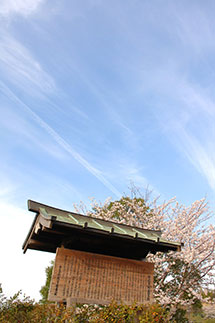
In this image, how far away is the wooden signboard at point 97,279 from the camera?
7027 mm

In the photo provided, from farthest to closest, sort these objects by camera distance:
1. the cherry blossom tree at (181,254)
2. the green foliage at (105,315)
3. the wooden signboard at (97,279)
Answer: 1. the cherry blossom tree at (181,254)
2. the wooden signboard at (97,279)
3. the green foliage at (105,315)

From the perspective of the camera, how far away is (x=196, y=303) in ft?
64.5

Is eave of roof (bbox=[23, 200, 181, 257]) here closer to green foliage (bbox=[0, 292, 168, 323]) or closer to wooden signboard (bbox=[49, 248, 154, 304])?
wooden signboard (bbox=[49, 248, 154, 304])

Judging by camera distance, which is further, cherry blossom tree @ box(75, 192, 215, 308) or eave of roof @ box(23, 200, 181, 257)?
cherry blossom tree @ box(75, 192, 215, 308)

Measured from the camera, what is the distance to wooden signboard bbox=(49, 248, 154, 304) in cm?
703

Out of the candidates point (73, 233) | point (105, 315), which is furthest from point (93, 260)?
point (105, 315)

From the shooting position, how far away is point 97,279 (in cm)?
746

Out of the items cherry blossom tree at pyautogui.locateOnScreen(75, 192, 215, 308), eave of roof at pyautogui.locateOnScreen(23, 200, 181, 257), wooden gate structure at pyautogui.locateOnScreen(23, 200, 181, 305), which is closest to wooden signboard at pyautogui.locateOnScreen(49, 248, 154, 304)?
wooden gate structure at pyautogui.locateOnScreen(23, 200, 181, 305)

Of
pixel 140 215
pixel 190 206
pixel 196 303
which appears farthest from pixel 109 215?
pixel 196 303

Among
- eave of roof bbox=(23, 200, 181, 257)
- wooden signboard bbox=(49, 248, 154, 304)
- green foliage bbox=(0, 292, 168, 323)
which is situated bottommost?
green foliage bbox=(0, 292, 168, 323)

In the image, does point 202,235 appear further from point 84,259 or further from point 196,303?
point 84,259

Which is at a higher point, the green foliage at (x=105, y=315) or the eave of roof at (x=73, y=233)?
the eave of roof at (x=73, y=233)

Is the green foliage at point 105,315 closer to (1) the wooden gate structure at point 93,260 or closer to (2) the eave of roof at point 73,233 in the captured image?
(1) the wooden gate structure at point 93,260

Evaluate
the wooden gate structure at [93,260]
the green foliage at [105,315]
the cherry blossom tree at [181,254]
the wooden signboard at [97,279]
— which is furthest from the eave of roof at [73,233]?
the cherry blossom tree at [181,254]
